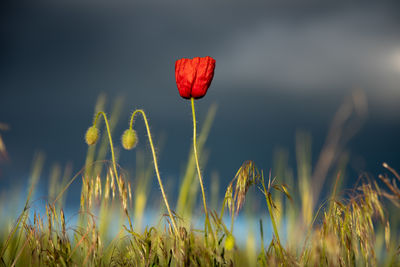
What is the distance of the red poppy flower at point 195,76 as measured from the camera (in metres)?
1.98

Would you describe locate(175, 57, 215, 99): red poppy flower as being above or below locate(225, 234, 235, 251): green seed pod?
above

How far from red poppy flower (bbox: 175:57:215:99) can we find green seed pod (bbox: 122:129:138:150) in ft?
1.13

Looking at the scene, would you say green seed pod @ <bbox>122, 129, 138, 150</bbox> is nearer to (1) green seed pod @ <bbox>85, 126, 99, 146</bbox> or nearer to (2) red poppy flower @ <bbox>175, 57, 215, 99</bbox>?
(1) green seed pod @ <bbox>85, 126, 99, 146</bbox>

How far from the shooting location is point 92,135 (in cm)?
211

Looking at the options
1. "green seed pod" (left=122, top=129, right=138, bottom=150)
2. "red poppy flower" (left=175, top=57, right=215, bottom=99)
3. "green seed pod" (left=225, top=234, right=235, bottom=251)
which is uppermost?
"red poppy flower" (left=175, top=57, right=215, bottom=99)

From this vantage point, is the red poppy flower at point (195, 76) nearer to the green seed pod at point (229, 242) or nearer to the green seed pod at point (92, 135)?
the green seed pod at point (92, 135)

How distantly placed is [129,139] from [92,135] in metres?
0.23

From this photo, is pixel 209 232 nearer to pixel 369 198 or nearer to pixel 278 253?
pixel 278 253

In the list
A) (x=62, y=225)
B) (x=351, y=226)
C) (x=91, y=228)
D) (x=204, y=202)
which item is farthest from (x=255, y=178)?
(x=62, y=225)

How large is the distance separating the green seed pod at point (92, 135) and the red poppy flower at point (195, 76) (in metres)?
0.54

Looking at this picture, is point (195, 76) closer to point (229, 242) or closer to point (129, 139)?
point (129, 139)

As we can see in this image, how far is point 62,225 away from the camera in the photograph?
5.36 feet

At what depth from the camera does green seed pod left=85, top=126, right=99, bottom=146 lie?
211cm

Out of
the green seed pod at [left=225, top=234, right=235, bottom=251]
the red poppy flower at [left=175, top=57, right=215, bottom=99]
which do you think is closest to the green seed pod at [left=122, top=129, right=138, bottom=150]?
the red poppy flower at [left=175, top=57, right=215, bottom=99]
